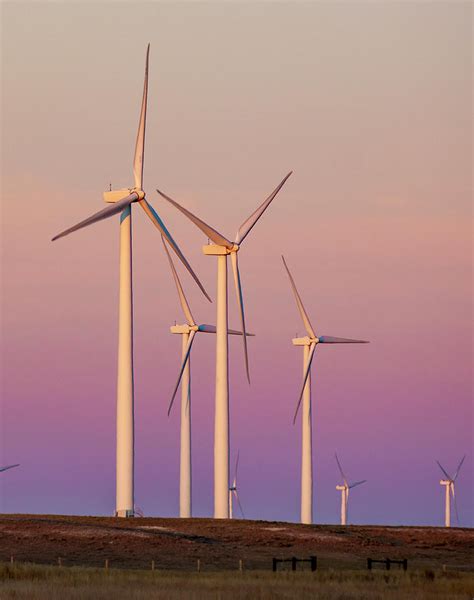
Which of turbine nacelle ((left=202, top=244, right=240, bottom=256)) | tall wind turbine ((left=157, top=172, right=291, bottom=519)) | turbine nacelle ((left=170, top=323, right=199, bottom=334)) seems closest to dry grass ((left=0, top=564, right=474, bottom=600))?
tall wind turbine ((left=157, top=172, right=291, bottom=519))

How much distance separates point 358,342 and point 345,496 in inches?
1237

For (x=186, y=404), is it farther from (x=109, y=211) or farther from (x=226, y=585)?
(x=226, y=585)

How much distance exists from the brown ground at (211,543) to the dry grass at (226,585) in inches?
378

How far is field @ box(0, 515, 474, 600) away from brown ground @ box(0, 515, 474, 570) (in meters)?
0.07

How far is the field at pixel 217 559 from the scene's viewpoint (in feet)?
225

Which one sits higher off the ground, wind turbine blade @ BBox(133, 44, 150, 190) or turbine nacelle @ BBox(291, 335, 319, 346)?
wind turbine blade @ BBox(133, 44, 150, 190)

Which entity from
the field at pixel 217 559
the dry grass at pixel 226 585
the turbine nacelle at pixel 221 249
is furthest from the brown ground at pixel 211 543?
the turbine nacelle at pixel 221 249

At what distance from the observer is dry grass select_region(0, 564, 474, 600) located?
65.4 metres

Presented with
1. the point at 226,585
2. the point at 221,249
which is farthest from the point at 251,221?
the point at 226,585

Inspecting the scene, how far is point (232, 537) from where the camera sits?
103 metres

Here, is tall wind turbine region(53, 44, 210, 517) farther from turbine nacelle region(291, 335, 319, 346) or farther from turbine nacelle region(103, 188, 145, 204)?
turbine nacelle region(291, 335, 319, 346)

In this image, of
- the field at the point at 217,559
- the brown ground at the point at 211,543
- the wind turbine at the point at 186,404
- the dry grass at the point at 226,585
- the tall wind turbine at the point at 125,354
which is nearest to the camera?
the dry grass at the point at 226,585

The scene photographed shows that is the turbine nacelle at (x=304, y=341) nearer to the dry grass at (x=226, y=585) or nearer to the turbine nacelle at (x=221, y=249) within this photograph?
the turbine nacelle at (x=221, y=249)

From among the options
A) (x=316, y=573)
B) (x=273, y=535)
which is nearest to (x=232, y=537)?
(x=273, y=535)
